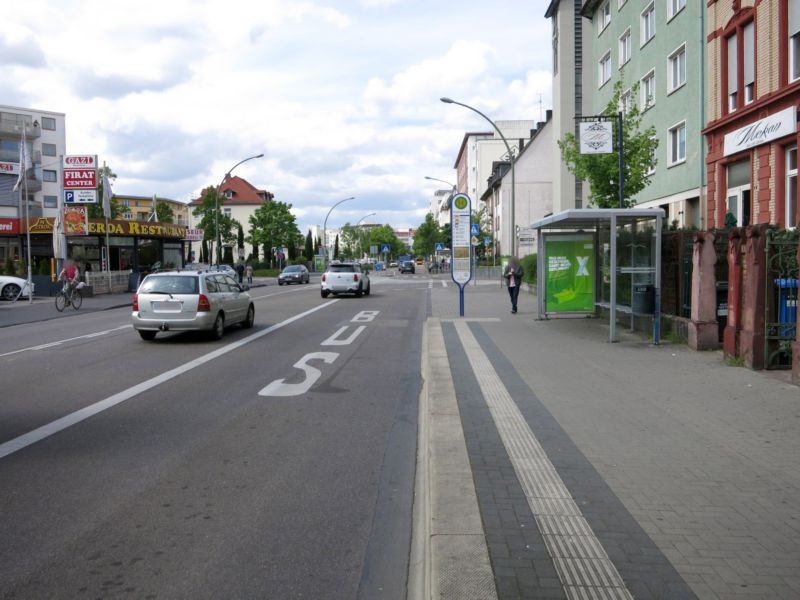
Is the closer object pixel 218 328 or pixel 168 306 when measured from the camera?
pixel 168 306

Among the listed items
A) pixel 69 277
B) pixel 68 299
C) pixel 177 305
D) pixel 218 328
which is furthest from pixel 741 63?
pixel 68 299

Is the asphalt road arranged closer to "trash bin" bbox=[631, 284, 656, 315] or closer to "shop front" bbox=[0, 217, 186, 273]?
"trash bin" bbox=[631, 284, 656, 315]

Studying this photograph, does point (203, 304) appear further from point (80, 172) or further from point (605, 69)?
point (605, 69)

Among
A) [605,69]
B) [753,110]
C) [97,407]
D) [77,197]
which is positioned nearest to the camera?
[97,407]

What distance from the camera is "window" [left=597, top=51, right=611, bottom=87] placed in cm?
3460

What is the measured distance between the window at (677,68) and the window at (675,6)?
53.1 inches

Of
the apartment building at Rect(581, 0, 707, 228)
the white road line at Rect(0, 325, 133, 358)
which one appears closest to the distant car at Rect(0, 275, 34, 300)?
the white road line at Rect(0, 325, 133, 358)

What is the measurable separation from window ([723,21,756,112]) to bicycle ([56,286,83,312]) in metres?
22.1

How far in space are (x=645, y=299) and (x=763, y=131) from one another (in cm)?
819

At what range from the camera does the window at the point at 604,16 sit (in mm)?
34656

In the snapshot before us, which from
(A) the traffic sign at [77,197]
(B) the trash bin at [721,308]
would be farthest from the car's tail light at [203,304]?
(A) the traffic sign at [77,197]

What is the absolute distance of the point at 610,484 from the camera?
5.25m

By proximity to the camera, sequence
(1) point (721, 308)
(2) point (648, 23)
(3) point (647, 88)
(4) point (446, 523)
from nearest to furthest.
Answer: (4) point (446, 523) → (1) point (721, 308) → (2) point (648, 23) → (3) point (647, 88)

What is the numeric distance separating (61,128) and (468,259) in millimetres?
78670
